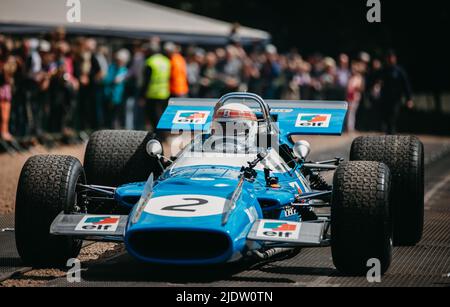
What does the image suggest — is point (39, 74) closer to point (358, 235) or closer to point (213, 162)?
Result: point (213, 162)

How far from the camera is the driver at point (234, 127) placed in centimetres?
937

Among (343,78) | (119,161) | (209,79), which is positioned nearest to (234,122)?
(119,161)

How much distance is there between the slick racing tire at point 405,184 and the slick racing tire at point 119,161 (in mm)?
2241

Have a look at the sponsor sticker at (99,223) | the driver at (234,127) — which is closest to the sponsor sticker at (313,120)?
the driver at (234,127)

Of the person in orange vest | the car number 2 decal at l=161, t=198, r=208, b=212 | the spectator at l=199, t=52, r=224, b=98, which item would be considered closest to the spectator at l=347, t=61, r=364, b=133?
the spectator at l=199, t=52, r=224, b=98

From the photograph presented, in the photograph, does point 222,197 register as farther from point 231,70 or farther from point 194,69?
point 231,70

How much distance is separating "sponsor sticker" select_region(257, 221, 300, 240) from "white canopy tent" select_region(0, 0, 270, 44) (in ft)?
38.6

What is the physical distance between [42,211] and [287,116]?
3.23 meters

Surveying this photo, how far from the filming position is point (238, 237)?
770 cm

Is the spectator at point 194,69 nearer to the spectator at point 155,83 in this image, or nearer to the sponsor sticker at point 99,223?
the spectator at point 155,83

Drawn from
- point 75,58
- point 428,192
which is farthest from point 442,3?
point 428,192

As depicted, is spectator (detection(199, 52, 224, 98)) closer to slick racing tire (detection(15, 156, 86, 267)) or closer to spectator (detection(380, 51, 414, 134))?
spectator (detection(380, 51, 414, 134))

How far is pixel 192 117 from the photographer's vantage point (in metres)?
10.6
